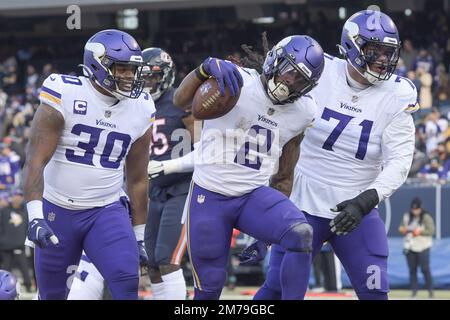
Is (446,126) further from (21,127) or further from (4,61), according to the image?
(4,61)

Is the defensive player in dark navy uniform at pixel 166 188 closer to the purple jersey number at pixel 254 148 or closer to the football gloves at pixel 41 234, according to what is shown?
the purple jersey number at pixel 254 148

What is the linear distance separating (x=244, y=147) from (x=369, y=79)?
93 centimetres

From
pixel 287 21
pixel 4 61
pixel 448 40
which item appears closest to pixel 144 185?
pixel 448 40

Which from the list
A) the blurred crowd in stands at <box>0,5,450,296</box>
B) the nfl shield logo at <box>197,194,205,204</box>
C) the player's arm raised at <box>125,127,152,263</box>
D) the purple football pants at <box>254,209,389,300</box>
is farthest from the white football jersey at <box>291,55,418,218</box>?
the blurred crowd in stands at <box>0,5,450,296</box>

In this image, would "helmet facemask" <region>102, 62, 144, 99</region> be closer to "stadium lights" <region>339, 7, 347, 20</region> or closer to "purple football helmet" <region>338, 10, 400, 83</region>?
"purple football helmet" <region>338, 10, 400, 83</region>

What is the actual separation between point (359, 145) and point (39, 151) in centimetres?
193

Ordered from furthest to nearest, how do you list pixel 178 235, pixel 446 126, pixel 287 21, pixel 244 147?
1. pixel 287 21
2. pixel 446 126
3. pixel 178 235
4. pixel 244 147

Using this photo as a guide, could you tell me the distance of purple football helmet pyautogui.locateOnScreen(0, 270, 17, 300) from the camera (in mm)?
6039

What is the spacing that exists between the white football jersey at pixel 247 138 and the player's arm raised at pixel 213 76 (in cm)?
20

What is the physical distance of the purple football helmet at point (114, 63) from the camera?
233 inches

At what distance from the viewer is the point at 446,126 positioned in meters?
15.1

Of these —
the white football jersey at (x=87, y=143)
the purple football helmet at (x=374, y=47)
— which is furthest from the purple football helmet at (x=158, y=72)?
the purple football helmet at (x=374, y=47)

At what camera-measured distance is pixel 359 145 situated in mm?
6293

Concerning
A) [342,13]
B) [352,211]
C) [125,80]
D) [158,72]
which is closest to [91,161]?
[125,80]
